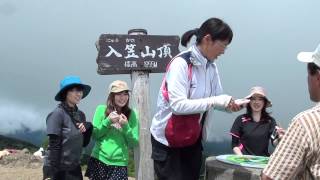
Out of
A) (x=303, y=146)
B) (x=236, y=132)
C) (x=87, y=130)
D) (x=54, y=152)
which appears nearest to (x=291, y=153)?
(x=303, y=146)

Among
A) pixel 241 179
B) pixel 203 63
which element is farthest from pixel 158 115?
pixel 241 179

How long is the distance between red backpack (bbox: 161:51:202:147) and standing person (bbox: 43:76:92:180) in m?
1.46

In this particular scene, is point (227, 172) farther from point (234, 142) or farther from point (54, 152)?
point (234, 142)

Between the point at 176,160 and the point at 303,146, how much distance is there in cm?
152

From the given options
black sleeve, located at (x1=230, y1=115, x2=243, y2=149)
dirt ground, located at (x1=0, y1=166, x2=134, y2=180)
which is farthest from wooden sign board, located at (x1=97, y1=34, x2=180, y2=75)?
dirt ground, located at (x1=0, y1=166, x2=134, y2=180)

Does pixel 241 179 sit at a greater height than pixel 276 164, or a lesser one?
lesser

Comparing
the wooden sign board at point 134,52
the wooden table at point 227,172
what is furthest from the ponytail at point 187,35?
the wooden sign board at point 134,52

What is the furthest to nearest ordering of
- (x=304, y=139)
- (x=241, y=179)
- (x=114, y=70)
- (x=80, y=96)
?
(x=114, y=70)
(x=80, y=96)
(x=241, y=179)
(x=304, y=139)

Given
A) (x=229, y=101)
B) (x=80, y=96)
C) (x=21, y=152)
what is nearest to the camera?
(x=229, y=101)

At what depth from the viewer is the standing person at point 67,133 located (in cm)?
437

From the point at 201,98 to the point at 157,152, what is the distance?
448 mm

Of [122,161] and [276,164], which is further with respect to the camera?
[122,161]

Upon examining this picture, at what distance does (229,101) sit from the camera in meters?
2.94

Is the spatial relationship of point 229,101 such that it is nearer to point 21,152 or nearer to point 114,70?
point 114,70
